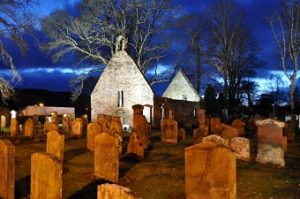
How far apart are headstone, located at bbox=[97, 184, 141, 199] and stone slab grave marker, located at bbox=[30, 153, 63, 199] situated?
2.57 m

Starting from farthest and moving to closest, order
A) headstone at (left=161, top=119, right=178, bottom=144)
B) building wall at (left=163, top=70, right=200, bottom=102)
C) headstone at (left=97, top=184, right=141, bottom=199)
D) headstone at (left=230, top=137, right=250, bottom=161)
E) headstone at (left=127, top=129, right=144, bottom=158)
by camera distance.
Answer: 1. building wall at (left=163, top=70, right=200, bottom=102)
2. headstone at (left=161, top=119, right=178, bottom=144)
3. headstone at (left=127, top=129, right=144, bottom=158)
4. headstone at (left=230, top=137, right=250, bottom=161)
5. headstone at (left=97, top=184, right=141, bottom=199)

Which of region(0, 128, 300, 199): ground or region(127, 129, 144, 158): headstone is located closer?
region(0, 128, 300, 199): ground

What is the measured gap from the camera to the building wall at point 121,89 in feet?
122

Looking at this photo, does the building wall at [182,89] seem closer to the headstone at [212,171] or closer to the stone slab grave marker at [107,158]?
the stone slab grave marker at [107,158]

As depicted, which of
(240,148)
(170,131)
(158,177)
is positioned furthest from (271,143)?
(170,131)

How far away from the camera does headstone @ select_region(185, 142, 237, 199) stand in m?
7.29

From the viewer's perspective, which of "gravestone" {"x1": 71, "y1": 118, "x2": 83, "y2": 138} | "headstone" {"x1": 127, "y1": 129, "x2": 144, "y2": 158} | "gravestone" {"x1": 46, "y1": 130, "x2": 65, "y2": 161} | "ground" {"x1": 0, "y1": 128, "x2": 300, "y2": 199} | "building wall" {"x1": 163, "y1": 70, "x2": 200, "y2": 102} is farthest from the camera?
"building wall" {"x1": 163, "y1": 70, "x2": 200, "y2": 102}

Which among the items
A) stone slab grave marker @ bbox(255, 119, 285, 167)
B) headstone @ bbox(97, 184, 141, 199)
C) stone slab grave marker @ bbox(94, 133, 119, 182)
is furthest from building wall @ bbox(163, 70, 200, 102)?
headstone @ bbox(97, 184, 141, 199)

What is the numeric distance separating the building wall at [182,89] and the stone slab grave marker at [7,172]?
4113 centimetres

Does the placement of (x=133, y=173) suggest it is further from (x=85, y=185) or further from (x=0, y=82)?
(x=0, y=82)

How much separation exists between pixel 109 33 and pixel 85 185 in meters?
32.8

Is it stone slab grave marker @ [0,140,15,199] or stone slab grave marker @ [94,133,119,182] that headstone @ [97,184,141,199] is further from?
stone slab grave marker @ [94,133,119,182]

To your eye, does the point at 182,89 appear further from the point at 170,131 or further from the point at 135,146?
the point at 135,146

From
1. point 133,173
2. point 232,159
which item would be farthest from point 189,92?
point 232,159
